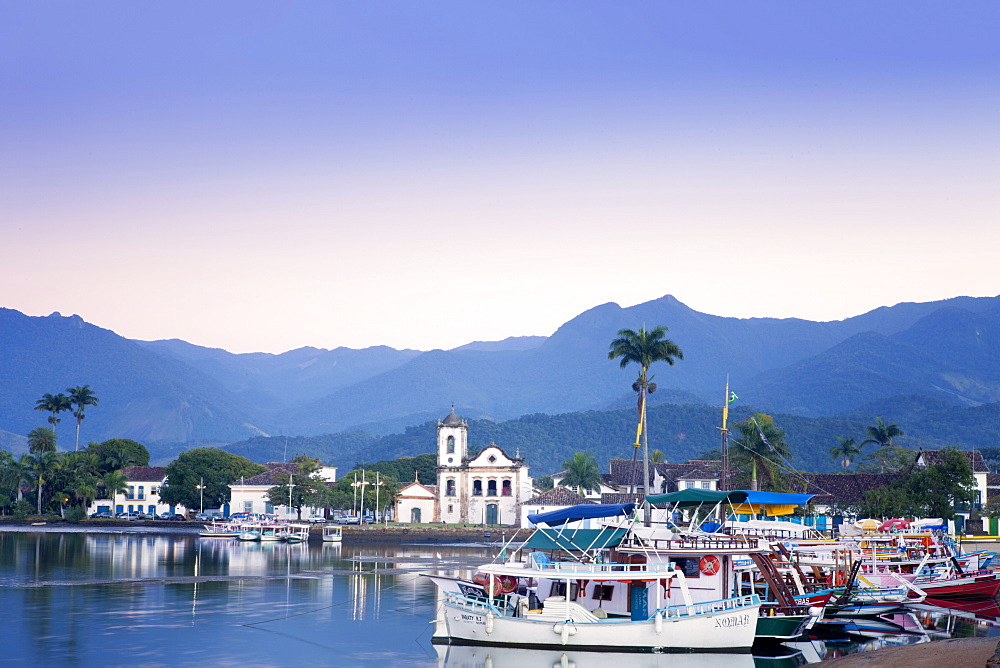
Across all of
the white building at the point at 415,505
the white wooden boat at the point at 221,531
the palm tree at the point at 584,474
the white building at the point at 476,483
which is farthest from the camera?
the white building at the point at 415,505

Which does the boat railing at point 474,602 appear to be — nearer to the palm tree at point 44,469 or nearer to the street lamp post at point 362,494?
the street lamp post at point 362,494

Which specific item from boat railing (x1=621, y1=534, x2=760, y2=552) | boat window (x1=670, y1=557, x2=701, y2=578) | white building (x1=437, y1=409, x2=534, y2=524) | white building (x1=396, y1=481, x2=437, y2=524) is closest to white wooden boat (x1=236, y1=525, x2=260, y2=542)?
white building (x1=396, y1=481, x2=437, y2=524)

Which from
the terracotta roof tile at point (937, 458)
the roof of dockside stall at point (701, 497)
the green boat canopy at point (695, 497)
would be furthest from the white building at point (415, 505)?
the green boat canopy at point (695, 497)

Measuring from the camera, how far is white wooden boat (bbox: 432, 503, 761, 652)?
102 feet

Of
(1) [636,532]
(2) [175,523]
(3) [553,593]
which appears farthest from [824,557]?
(2) [175,523]

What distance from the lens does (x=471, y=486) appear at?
10625 centimetres

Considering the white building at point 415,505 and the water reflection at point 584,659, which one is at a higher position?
the white building at point 415,505

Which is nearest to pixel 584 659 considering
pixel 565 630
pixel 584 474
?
pixel 565 630

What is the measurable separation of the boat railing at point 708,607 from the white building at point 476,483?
237 feet

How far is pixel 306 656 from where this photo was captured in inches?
1304

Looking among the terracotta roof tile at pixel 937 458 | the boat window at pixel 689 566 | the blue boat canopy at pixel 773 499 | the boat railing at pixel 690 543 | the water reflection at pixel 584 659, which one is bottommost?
the water reflection at pixel 584 659

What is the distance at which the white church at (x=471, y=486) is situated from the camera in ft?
345

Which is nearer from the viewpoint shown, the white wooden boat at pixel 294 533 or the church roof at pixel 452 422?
the white wooden boat at pixel 294 533

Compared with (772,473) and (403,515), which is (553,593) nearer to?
(772,473)
